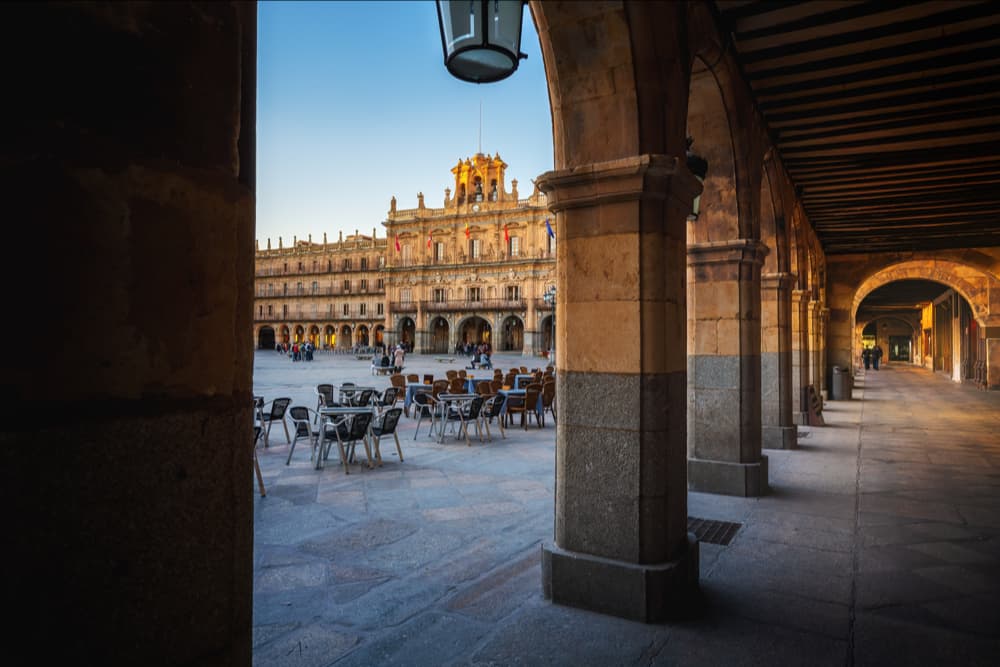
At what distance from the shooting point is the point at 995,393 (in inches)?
630

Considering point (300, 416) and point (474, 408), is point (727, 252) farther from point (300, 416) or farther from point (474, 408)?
point (300, 416)

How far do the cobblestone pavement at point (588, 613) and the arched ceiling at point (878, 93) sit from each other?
3.70 m

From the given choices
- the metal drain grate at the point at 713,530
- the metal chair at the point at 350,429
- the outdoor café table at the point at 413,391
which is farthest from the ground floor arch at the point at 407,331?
the metal drain grate at the point at 713,530

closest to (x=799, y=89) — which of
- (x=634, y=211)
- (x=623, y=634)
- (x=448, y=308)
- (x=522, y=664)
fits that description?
(x=634, y=211)

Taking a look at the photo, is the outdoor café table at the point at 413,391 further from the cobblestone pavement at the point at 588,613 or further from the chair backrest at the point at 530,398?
the cobblestone pavement at the point at 588,613

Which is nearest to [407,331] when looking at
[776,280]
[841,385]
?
[841,385]

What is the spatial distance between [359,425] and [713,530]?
3587mm

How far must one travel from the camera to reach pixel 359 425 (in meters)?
6.23

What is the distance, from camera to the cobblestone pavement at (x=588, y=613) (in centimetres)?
260

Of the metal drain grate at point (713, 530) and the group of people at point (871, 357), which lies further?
the group of people at point (871, 357)

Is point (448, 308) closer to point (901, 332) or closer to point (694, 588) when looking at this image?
point (901, 332)

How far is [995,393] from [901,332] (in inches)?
1361

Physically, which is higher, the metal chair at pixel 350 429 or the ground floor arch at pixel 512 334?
the ground floor arch at pixel 512 334

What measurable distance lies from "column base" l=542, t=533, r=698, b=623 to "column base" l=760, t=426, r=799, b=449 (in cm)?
495
